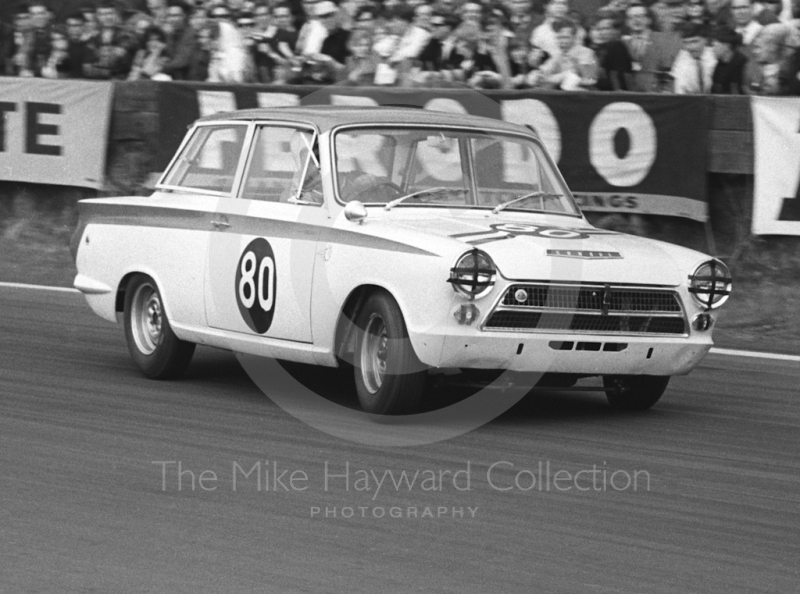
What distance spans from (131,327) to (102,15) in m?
7.91

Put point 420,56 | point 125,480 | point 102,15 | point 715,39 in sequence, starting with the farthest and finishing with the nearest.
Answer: point 102,15 → point 420,56 → point 715,39 → point 125,480

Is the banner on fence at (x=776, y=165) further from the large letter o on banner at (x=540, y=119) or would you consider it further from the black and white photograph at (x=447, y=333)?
the large letter o on banner at (x=540, y=119)

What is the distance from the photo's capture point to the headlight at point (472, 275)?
6297mm

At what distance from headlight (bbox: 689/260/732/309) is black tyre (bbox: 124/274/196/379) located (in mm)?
2991

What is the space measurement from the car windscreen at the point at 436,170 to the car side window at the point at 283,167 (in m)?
0.17

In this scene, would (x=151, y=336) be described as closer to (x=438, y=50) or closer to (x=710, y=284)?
(x=710, y=284)

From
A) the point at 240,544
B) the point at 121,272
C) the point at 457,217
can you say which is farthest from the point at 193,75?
the point at 240,544

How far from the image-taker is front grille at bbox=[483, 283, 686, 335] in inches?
253

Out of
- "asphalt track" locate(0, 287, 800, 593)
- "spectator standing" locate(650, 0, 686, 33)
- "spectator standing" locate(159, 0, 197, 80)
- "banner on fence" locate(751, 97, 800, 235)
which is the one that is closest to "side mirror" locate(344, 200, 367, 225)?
"asphalt track" locate(0, 287, 800, 593)

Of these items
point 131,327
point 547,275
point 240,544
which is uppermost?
point 547,275

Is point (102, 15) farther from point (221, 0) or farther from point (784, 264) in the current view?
point (784, 264)

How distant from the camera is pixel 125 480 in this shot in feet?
18.3

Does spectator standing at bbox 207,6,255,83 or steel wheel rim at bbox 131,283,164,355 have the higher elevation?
spectator standing at bbox 207,6,255,83

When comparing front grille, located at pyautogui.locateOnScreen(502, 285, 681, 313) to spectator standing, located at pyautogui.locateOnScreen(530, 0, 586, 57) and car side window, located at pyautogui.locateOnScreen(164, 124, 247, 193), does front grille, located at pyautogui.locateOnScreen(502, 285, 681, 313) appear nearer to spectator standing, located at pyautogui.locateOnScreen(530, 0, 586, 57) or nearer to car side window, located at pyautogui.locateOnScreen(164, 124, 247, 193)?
car side window, located at pyautogui.locateOnScreen(164, 124, 247, 193)
